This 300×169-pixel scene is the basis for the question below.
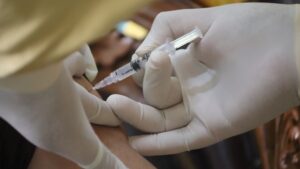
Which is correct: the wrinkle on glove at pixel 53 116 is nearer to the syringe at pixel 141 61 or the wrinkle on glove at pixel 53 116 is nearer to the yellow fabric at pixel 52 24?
the yellow fabric at pixel 52 24

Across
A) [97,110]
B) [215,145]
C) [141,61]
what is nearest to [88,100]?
[97,110]

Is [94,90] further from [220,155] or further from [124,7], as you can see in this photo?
[124,7]

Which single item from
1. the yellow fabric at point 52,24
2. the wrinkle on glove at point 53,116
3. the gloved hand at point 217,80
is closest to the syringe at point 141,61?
the gloved hand at point 217,80

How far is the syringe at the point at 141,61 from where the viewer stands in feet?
2.41

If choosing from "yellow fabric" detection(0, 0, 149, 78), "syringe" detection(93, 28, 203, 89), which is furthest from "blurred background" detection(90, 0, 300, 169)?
"yellow fabric" detection(0, 0, 149, 78)

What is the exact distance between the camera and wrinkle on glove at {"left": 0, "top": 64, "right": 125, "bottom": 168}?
430 millimetres

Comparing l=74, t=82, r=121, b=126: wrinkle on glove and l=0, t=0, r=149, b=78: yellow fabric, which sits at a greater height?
l=0, t=0, r=149, b=78: yellow fabric

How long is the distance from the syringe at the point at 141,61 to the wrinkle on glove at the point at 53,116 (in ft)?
0.83

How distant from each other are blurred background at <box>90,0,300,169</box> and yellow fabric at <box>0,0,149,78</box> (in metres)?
0.48

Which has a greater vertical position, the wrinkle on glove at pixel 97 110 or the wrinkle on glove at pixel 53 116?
the wrinkle on glove at pixel 53 116

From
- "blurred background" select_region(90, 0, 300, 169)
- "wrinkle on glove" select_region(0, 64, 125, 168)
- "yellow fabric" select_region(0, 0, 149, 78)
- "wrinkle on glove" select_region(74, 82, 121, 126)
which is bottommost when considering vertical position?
"blurred background" select_region(90, 0, 300, 169)

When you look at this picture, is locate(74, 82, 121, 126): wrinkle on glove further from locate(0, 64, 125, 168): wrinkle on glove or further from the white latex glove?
locate(0, 64, 125, 168): wrinkle on glove

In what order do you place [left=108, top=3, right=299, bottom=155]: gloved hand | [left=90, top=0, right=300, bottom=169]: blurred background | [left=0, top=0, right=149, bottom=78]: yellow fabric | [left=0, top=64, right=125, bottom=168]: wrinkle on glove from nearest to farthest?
[left=0, top=0, right=149, bottom=78]: yellow fabric < [left=0, top=64, right=125, bottom=168]: wrinkle on glove < [left=108, top=3, right=299, bottom=155]: gloved hand < [left=90, top=0, right=300, bottom=169]: blurred background

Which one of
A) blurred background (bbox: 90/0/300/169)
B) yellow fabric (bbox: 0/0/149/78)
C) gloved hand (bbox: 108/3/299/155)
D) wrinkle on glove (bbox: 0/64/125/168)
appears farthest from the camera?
blurred background (bbox: 90/0/300/169)
